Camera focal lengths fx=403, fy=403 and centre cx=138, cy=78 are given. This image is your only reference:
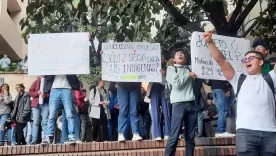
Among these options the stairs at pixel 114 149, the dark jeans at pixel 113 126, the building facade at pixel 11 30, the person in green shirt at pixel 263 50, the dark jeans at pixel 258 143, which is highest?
the building facade at pixel 11 30

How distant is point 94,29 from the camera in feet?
34.2

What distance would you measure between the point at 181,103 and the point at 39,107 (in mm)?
3172

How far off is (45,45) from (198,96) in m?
2.67

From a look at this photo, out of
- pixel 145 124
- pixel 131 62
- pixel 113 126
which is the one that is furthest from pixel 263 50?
pixel 113 126

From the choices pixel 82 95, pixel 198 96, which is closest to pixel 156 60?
pixel 198 96

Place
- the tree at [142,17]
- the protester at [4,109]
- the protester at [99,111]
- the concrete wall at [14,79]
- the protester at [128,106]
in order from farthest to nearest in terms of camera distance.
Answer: the concrete wall at [14,79], the protester at [99,111], the protester at [4,109], the protester at [128,106], the tree at [142,17]

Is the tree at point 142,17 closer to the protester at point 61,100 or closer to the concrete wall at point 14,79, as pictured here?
the protester at point 61,100

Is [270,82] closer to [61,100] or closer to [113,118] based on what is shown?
[61,100]

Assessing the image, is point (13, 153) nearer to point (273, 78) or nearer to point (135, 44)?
point (135, 44)

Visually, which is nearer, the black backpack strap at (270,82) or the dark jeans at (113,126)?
the black backpack strap at (270,82)

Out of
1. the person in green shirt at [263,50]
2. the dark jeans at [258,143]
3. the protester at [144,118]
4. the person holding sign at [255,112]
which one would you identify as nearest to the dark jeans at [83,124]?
the protester at [144,118]

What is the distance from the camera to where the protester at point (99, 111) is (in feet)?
30.0

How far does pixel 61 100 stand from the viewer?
253 inches

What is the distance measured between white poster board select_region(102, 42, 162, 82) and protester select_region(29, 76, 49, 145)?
120 cm
